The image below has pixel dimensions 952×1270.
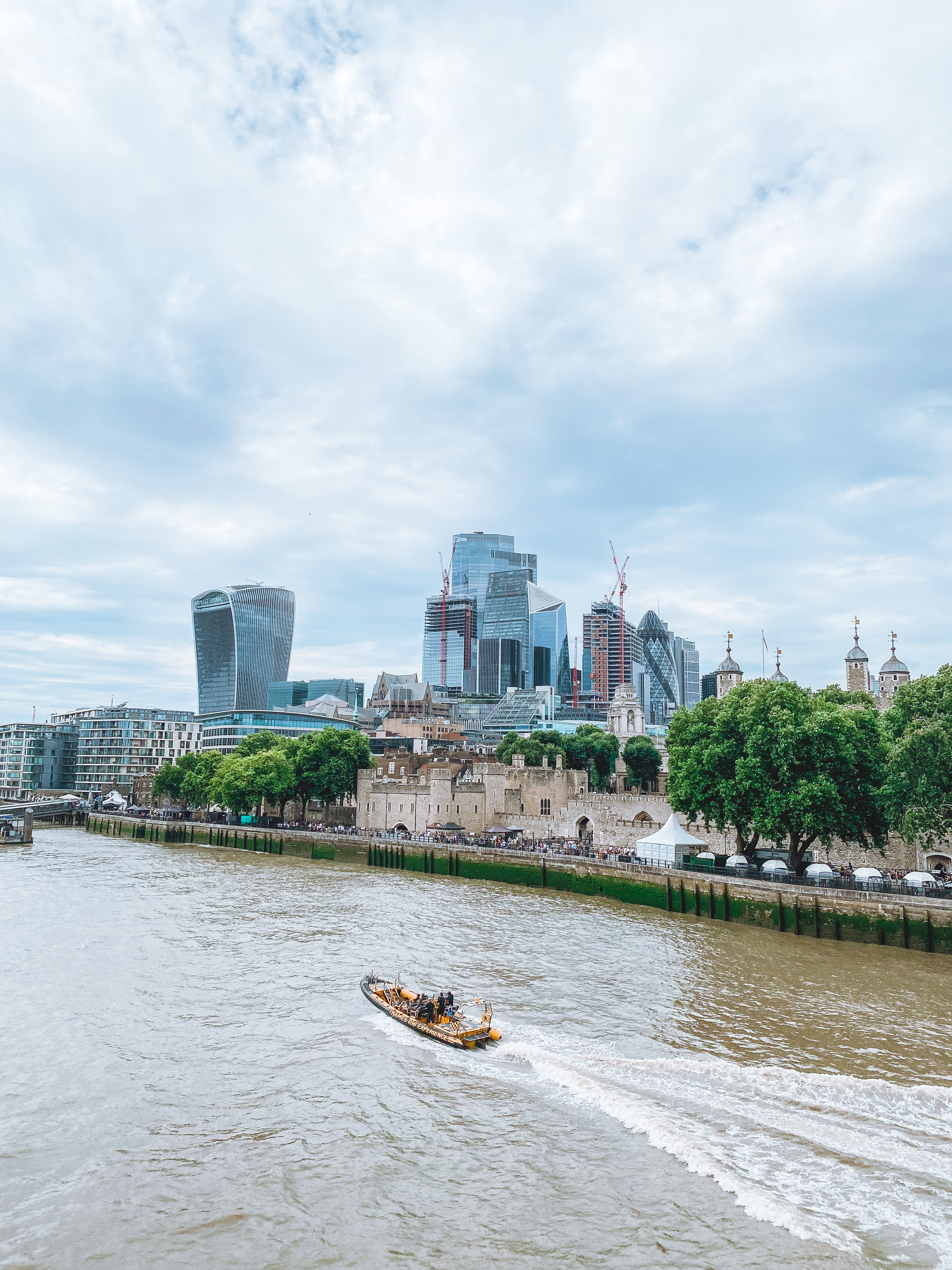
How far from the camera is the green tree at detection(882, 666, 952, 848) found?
4056cm

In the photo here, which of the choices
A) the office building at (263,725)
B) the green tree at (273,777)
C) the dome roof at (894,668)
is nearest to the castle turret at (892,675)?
the dome roof at (894,668)

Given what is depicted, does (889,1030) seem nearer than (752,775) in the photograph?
Yes

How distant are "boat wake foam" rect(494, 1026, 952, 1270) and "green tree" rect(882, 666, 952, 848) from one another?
22666 millimetres

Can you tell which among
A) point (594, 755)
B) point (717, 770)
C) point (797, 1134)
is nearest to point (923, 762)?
point (717, 770)

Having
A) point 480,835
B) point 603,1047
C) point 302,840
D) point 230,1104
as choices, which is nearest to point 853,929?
point 603,1047

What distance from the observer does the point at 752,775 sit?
1850 inches

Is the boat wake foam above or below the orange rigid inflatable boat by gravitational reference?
below

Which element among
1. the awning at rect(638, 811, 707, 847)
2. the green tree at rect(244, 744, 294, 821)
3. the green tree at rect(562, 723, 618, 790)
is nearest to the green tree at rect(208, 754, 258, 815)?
the green tree at rect(244, 744, 294, 821)

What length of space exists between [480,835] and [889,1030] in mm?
51605

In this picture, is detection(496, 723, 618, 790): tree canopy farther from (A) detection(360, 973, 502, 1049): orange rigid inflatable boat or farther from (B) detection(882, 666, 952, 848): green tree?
(A) detection(360, 973, 502, 1049): orange rigid inflatable boat

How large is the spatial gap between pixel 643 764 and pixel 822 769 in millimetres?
94100

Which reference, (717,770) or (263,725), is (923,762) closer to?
(717,770)

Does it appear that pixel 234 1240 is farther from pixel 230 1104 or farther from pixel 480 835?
pixel 480 835

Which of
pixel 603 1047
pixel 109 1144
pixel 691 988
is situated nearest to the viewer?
pixel 109 1144
